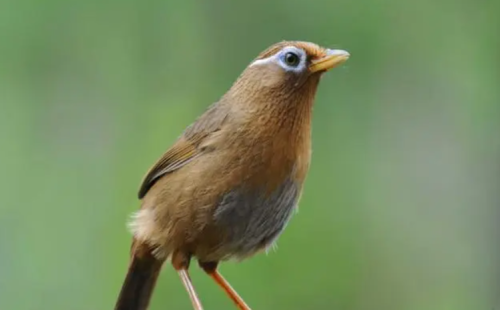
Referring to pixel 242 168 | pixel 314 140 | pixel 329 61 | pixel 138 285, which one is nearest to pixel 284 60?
pixel 329 61

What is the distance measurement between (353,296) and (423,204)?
0.57m

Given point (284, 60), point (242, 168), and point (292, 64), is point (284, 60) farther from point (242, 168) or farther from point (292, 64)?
point (242, 168)

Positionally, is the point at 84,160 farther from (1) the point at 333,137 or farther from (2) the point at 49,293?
(1) the point at 333,137

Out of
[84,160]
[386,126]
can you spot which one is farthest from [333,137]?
[84,160]

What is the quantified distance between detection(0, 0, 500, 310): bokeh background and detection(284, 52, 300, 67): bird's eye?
5.17 feet

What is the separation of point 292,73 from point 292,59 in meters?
0.05

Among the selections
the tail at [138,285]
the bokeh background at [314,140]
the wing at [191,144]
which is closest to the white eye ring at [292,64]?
the wing at [191,144]

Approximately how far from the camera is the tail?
3.56 m

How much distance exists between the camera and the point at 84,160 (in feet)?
16.7

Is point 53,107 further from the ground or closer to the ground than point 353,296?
further from the ground

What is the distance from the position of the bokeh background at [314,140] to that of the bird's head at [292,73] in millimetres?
1547

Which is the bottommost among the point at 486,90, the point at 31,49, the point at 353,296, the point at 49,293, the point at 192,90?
the point at 353,296

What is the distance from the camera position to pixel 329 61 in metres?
3.20

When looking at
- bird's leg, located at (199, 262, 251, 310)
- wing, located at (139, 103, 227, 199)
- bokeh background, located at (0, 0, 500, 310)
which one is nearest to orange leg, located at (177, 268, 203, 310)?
bird's leg, located at (199, 262, 251, 310)
